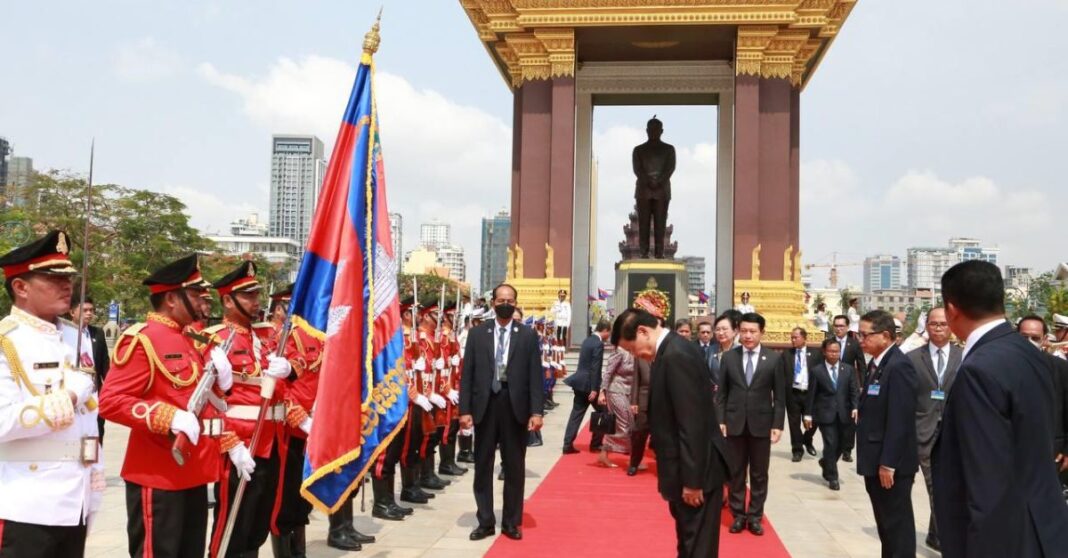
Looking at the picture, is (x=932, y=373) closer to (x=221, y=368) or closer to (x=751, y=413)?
(x=751, y=413)

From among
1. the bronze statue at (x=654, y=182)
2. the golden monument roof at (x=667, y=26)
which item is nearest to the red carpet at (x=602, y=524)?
the bronze statue at (x=654, y=182)

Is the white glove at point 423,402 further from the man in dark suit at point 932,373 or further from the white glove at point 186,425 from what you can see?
the man in dark suit at point 932,373

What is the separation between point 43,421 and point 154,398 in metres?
0.74

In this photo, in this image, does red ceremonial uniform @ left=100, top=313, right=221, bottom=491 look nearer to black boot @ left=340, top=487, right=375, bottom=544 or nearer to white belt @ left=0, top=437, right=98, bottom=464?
white belt @ left=0, top=437, right=98, bottom=464

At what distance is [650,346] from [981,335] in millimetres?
2036

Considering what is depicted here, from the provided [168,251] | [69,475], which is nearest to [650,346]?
[69,475]

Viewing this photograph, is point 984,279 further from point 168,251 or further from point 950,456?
point 168,251

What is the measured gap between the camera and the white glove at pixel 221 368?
3.99 meters

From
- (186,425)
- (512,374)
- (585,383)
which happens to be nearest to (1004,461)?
(186,425)

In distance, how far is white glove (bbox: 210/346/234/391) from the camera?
157 inches

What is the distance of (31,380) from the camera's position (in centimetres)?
322

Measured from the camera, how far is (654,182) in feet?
72.5

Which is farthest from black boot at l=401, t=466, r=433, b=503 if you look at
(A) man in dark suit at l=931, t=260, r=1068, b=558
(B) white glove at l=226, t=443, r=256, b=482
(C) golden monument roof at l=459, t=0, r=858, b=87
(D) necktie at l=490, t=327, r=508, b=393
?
(C) golden monument roof at l=459, t=0, r=858, b=87

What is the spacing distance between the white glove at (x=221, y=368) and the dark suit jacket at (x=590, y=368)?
7.15 meters
